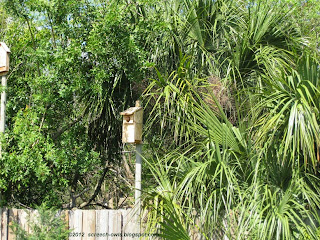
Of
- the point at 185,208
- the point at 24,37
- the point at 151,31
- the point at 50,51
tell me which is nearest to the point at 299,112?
the point at 185,208

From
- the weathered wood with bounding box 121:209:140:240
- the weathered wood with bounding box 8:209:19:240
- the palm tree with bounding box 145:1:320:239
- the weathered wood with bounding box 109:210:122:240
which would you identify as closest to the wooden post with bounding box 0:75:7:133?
the weathered wood with bounding box 8:209:19:240

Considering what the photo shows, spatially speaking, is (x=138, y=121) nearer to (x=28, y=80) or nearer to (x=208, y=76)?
(x=208, y=76)

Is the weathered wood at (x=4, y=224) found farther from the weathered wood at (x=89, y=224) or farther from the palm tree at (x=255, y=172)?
the palm tree at (x=255, y=172)

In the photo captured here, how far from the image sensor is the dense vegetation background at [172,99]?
580 cm

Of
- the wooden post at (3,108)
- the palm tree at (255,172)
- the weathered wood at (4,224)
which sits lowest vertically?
→ the weathered wood at (4,224)

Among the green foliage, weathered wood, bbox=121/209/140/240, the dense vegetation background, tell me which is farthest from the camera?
weathered wood, bbox=121/209/140/240

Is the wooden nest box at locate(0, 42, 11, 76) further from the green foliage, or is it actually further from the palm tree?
→ the palm tree

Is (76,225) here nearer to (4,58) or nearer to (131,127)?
(131,127)

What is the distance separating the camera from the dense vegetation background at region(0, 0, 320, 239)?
580cm

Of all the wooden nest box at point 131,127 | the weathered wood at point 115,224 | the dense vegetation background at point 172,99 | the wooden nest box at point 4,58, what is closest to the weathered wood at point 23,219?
the dense vegetation background at point 172,99

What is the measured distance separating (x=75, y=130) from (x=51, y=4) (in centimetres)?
198

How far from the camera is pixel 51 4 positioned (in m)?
7.32

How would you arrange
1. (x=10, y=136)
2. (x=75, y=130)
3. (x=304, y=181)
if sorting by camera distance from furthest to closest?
(x=75, y=130) < (x=10, y=136) < (x=304, y=181)

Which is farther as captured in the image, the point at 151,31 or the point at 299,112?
the point at 151,31
